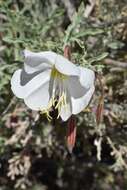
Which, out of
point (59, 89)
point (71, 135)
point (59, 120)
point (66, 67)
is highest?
point (66, 67)

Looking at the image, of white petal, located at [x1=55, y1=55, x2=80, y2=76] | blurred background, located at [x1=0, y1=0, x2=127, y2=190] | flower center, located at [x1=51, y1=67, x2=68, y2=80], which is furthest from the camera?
blurred background, located at [x1=0, y1=0, x2=127, y2=190]

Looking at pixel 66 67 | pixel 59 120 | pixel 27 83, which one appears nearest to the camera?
pixel 66 67

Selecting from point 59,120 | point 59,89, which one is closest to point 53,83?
point 59,89

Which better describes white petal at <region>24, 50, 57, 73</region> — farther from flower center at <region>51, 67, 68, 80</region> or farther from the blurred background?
the blurred background

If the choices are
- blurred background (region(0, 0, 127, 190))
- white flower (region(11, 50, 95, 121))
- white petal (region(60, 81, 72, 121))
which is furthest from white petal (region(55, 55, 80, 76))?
blurred background (region(0, 0, 127, 190))

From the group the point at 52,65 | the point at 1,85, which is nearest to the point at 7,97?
the point at 1,85

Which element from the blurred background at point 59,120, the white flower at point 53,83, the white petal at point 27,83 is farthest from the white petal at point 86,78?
the blurred background at point 59,120

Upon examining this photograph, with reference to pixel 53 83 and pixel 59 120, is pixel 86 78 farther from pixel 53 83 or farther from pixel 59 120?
pixel 59 120
